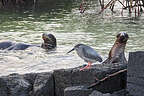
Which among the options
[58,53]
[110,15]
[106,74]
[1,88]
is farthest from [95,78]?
[110,15]

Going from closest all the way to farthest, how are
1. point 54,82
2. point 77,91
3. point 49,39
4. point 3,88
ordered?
1. point 77,91
2. point 3,88
3. point 54,82
4. point 49,39

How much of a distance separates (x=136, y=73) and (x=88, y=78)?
86 cm

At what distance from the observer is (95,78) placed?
5.37 metres

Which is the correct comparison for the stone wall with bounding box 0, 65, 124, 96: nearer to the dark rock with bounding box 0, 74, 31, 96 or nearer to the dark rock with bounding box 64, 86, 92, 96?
the dark rock with bounding box 0, 74, 31, 96

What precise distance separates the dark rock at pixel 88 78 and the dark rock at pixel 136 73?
1.65 feet

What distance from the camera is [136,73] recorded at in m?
4.80

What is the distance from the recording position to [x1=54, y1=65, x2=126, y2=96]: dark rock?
5.34 meters

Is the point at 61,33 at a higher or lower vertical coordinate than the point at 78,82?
lower

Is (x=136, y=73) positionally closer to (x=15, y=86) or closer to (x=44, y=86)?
(x=44, y=86)

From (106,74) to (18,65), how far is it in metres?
3.94

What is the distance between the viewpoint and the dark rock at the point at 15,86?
18.9 ft

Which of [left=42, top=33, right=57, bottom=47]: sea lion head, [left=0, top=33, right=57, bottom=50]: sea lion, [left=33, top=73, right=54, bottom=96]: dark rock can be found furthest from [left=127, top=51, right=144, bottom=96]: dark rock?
[left=42, top=33, right=57, bottom=47]: sea lion head

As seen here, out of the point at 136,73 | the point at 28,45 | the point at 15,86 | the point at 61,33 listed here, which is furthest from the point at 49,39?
the point at 136,73

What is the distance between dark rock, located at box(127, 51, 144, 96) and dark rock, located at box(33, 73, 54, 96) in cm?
129
